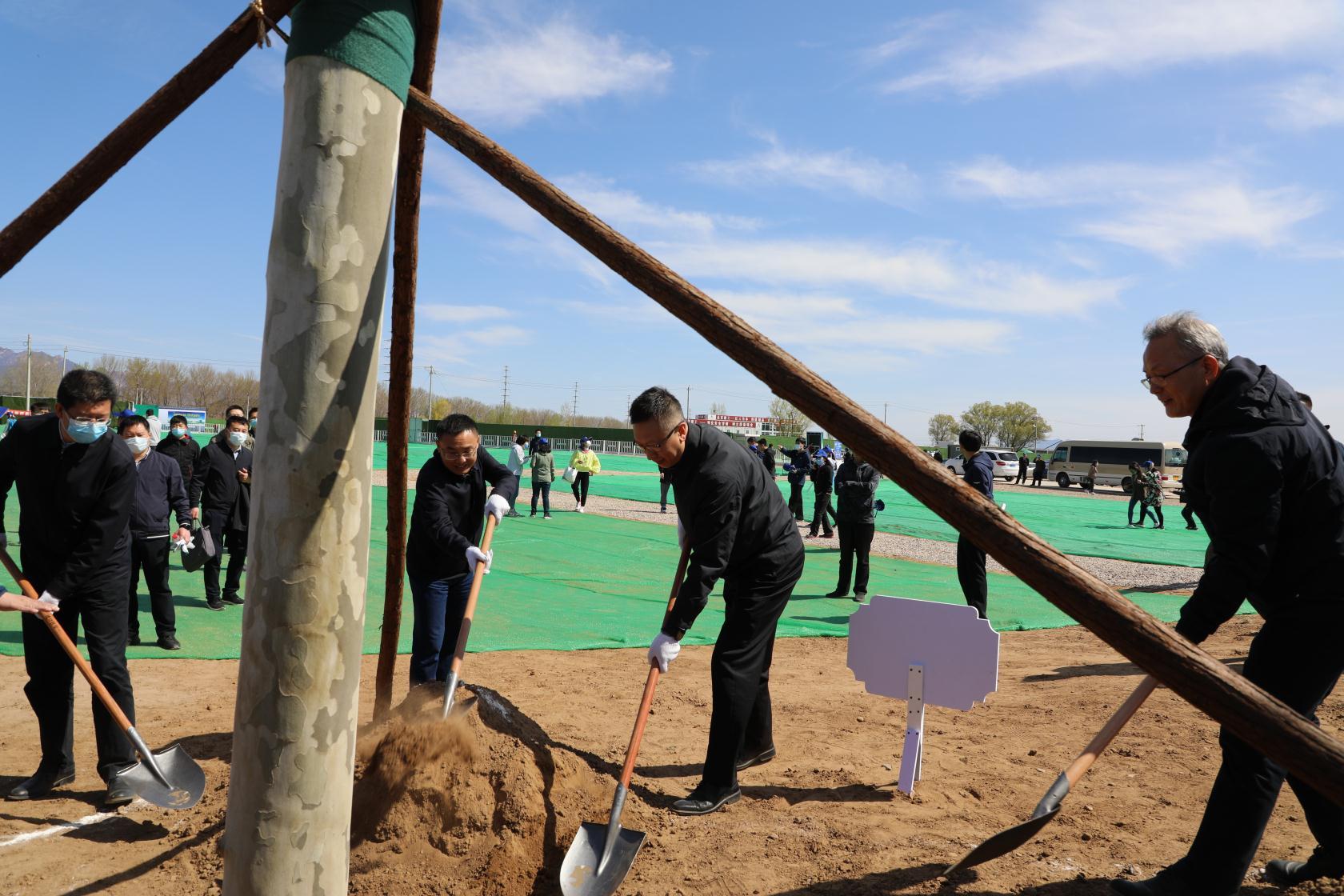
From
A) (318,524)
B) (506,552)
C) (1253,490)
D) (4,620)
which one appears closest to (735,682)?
(1253,490)

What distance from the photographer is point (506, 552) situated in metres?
12.2

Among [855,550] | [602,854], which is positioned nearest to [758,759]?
[602,854]

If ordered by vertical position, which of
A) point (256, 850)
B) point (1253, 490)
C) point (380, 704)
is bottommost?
point (380, 704)

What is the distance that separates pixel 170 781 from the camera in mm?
3625

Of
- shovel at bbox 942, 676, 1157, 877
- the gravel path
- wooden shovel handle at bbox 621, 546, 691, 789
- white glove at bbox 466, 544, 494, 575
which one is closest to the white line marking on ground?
white glove at bbox 466, 544, 494, 575

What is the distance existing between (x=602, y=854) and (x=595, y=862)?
0.11ft

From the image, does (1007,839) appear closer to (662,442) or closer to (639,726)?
(639,726)

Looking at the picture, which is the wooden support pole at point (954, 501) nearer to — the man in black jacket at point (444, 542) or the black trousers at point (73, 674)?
the man in black jacket at point (444, 542)

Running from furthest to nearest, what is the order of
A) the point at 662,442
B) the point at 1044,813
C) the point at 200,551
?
the point at 200,551
the point at 662,442
the point at 1044,813

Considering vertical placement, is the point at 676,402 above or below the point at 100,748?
above

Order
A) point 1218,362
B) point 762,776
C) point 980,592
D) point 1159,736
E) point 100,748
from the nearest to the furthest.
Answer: point 1218,362 < point 100,748 < point 762,776 < point 1159,736 < point 980,592

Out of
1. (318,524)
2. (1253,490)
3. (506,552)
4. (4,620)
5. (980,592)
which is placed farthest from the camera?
(506,552)

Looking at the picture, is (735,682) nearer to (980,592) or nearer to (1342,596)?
(1342,596)

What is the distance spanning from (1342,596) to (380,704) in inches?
142
